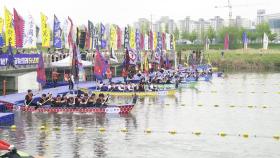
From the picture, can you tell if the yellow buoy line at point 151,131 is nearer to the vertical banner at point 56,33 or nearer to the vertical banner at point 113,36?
the vertical banner at point 56,33

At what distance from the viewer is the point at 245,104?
56.2 meters

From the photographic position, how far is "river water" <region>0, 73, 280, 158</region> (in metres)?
31.4

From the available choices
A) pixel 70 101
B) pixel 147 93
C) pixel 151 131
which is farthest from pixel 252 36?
pixel 151 131

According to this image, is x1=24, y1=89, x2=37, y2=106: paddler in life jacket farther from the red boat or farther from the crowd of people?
the red boat

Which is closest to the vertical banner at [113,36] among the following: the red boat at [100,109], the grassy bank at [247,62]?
the grassy bank at [247,62]

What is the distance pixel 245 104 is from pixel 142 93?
35.8 ft

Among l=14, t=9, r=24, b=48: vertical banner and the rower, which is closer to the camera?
the rower

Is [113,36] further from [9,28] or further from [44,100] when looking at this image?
[44,100]

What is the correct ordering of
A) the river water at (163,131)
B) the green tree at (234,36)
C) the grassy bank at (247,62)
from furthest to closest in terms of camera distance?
the green tree at (234,36) < the grassy bank at (247,62) < the river water at (163,131)

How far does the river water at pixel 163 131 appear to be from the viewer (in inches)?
1237

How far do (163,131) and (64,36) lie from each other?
39.7m

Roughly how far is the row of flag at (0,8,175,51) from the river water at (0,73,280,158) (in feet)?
42.6

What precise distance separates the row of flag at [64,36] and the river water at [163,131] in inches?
512

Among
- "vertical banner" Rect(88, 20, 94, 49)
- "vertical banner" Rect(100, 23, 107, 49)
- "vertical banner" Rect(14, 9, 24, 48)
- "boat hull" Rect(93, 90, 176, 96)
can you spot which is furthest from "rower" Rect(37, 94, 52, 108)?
"vertical banner" Rect(100, 23, 107, 49)
